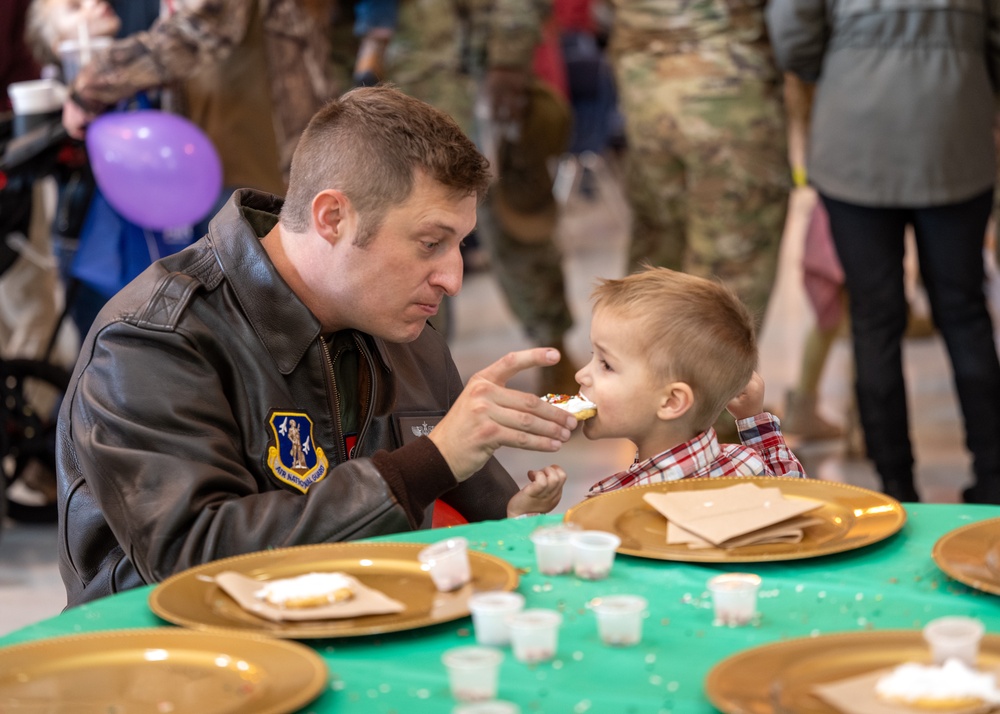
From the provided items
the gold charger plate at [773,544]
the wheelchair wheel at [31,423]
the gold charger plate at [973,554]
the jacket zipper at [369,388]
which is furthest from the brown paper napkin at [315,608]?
the wheelchair wheel at [31,423]

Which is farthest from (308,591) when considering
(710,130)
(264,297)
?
(710,130)

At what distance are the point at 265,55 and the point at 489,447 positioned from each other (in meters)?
2.60

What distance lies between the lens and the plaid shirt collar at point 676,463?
2.21 metres

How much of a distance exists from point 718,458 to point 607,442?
2.90 meters

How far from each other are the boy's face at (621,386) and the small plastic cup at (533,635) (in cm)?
105

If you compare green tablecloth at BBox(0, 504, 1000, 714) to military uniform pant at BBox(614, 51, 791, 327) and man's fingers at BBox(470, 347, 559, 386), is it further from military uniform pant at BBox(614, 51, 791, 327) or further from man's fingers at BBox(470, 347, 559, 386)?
military uniform pant at BBox(614, 51, 791, 327)

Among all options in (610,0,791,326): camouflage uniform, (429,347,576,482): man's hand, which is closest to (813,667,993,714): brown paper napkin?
(429,347,576,482): man's hand

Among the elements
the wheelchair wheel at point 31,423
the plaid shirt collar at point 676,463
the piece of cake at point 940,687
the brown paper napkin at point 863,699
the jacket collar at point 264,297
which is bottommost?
the wheelchair wheel at point 31,423

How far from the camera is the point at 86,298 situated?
172 inches

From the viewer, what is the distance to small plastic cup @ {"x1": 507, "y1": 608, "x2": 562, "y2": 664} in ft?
3.97

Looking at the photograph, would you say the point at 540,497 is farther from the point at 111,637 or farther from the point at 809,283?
the point at 809,283

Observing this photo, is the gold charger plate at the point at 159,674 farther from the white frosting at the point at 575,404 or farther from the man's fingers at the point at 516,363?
the white frosting at the point at 575,404

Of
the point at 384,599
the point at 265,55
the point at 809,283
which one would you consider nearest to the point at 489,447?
the point at 384,599

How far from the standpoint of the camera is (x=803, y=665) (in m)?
1.15
